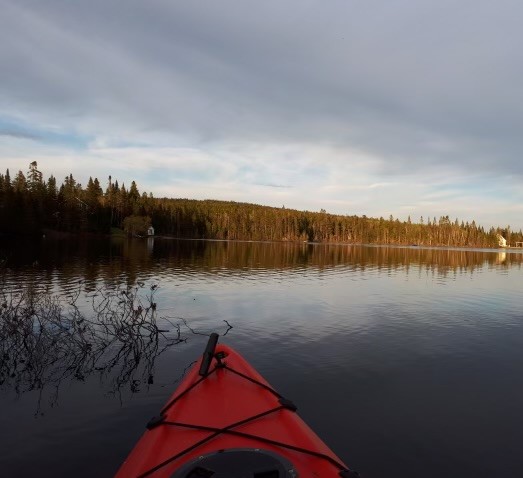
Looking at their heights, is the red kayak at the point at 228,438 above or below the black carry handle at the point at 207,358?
below

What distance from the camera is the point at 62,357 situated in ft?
40.6

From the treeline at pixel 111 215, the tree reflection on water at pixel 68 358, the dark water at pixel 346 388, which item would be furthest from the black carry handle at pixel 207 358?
the treeline at pixel 111 215

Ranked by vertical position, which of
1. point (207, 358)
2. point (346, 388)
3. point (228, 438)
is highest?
point (207, 358)

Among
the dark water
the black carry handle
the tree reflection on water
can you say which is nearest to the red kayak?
the black carry handle

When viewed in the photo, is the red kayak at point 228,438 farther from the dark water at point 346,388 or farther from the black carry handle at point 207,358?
the dark water at point 346,388

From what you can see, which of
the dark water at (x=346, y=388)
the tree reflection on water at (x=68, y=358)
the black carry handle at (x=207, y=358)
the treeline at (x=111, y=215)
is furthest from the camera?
the treeline at (x=111, y=215)

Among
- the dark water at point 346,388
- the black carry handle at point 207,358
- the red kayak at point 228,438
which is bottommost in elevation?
the dark water at point 346,388

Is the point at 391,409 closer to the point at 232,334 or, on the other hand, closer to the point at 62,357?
the point at 232,334

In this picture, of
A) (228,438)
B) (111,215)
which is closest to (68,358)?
(228,438)

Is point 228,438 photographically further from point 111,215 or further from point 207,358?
point 111,215

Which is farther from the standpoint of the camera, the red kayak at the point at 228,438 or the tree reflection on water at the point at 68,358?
the tree reflection on water at the point at 68,358

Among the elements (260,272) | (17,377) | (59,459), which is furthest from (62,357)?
(260,272)

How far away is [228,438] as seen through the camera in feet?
18.7

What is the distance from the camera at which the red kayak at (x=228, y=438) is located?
494 cm
